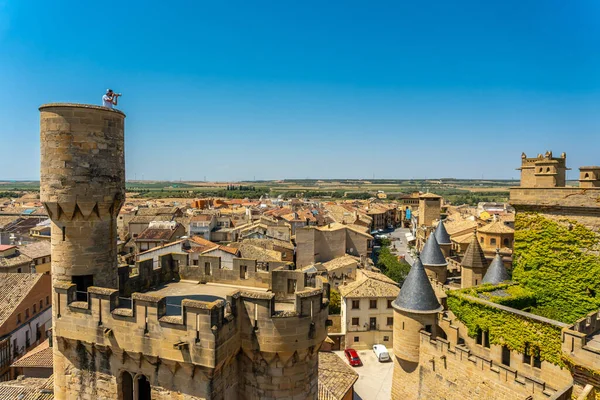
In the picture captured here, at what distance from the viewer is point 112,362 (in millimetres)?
10344

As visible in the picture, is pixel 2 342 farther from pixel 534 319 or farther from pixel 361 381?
pixel 534 319

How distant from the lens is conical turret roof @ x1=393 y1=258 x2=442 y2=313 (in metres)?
25.5

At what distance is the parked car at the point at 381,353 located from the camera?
35938 mm

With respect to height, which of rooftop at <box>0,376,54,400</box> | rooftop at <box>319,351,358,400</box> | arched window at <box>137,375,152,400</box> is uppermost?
arched window at <box>137,375,152,400</box>

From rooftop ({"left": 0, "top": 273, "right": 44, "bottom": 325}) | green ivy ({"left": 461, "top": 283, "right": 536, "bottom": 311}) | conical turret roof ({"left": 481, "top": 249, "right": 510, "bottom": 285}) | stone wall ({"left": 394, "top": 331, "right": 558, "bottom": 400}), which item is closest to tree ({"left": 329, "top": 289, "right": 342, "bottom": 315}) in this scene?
conical turret roof ({"left": 481, "top": 249, "right": 510, "bottom": 285})

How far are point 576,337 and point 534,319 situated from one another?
4.42 metres

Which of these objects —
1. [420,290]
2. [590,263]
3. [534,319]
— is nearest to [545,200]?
[590,263]

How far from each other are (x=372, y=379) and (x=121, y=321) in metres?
27.4

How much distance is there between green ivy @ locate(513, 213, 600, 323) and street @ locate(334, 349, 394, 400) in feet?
42.3

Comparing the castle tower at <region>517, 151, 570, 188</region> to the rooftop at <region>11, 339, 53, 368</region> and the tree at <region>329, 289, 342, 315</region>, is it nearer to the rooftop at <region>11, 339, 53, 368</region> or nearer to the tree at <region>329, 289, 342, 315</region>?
the tree at <region>329, 289, 342, 315</region>

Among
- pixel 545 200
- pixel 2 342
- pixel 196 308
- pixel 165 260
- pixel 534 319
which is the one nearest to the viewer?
pixel 196 308

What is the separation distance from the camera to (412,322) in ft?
84.1

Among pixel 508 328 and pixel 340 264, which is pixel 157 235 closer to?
pixel 340 264

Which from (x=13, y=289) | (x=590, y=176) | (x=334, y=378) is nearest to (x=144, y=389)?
(x=334, y=378)
